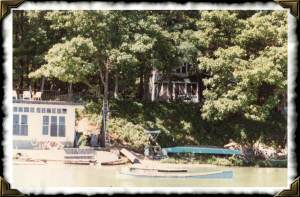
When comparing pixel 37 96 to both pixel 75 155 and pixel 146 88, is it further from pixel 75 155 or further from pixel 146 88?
pixel 146 88

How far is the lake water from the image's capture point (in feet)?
23.6

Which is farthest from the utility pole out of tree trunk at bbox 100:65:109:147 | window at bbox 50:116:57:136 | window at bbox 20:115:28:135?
window at bbox 20:115:28:135

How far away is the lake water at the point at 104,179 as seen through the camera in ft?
23.6

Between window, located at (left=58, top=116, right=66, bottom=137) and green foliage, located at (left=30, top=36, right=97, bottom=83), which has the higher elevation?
green foliage, located at (left=30, top=36, right=97, bottom=83)

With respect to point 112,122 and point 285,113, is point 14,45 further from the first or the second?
point 285,113

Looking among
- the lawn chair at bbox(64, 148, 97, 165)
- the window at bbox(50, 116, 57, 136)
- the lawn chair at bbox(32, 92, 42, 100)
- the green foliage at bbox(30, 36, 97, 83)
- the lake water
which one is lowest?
the lake water

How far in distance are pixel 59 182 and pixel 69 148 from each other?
39 cm

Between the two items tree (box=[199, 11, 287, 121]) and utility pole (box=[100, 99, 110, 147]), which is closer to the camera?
utility pole (box=[100, 99, 110, 147])

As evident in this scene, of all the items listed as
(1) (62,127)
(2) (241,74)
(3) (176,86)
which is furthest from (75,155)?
(2) (241,74)

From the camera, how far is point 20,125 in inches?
285

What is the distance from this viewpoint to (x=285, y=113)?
7.54m

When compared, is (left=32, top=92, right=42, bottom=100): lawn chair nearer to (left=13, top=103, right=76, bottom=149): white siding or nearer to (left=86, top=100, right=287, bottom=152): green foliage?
(left=13, top=103, right=76, bottom=149): white siding

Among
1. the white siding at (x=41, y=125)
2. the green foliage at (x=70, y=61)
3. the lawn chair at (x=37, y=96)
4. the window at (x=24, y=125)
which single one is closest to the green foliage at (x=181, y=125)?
the white siding at (x=41, y=125)

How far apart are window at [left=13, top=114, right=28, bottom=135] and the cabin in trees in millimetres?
1383
